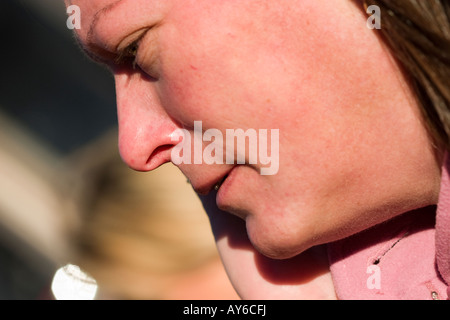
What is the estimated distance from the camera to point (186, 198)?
74.6 inches

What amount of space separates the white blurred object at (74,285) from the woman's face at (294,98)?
1.04 m

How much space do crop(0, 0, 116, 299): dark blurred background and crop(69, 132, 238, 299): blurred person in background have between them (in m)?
0.29

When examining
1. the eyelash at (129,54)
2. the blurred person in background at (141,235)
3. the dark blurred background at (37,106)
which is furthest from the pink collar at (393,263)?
the dark blurred background at (37,106)

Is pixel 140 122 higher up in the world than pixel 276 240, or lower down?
higher up

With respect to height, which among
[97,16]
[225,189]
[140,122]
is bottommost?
[225,189]

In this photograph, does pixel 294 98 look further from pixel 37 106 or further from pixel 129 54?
pixel 37 106

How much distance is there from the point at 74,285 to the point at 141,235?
24 centimetres

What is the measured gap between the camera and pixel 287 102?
31.1 inches

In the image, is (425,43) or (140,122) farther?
→ (140,122)

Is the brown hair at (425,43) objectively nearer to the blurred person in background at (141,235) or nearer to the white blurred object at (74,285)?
the blurred person in background at (141,235)

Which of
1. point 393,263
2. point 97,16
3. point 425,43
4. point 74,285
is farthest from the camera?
point 74,285

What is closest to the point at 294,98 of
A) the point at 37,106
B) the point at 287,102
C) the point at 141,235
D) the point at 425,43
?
the point at 287,102

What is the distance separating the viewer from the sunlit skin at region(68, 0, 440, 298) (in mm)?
771

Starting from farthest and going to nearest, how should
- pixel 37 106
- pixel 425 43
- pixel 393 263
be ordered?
pixel 37 106 → pixel 393 263 → pixel 425 43
